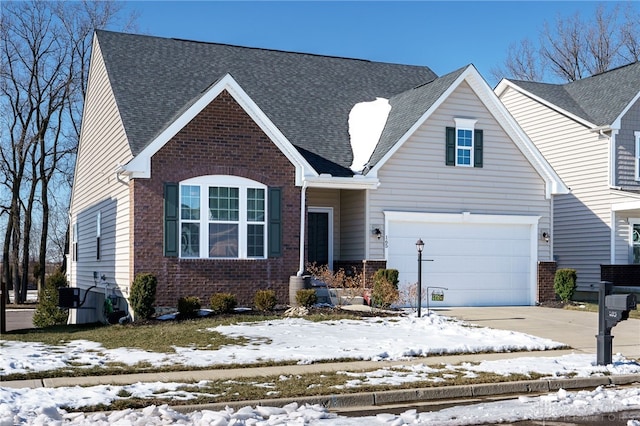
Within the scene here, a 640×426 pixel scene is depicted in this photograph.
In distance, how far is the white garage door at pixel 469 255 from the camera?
21422mm

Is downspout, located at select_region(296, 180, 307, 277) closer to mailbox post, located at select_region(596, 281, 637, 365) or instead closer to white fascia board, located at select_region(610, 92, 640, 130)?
mailbox post, located at select_region(596, 281, 637, 365)

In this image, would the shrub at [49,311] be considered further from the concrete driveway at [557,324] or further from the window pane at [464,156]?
the window pane at [464,156]

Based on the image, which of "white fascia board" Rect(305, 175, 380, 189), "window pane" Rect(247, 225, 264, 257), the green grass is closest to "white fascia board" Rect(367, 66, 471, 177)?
"white fascia board" Rect(305, 175, 380, 189)

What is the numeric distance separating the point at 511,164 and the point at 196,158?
9.50 metres

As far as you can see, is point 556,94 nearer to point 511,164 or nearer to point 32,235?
point 511,164

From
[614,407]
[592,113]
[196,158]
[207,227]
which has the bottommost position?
[614,407]

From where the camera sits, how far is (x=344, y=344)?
1352cm

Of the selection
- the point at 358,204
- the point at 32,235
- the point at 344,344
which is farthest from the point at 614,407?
the point at 32,235

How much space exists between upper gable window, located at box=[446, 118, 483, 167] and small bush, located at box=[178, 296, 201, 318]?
8.62 meters

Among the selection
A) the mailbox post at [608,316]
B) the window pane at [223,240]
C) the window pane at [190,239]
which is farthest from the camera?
the window pane at [223,240]

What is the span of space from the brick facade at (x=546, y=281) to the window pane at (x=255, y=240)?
872cm

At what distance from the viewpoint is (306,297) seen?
59.3ft

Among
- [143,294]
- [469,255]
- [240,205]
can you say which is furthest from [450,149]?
[143,294]

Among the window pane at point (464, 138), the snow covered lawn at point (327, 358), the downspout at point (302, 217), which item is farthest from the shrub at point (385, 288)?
the window pane at point (464, 138)
